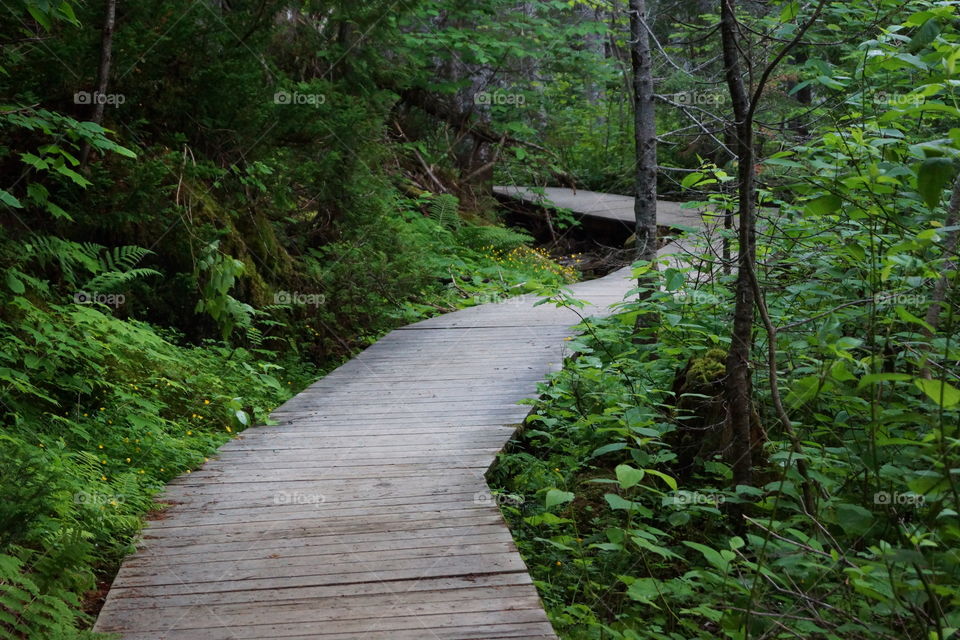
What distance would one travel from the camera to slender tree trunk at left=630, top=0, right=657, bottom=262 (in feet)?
24.2

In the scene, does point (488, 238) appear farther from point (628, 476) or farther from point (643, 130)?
point (628, 476)

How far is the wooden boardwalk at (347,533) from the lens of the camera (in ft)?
11.5

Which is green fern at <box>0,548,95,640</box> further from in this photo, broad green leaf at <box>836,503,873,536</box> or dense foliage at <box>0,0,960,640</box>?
broad green leaf at <box>836,503,873,536</box>

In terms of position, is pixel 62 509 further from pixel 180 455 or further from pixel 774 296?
pixel 774 296

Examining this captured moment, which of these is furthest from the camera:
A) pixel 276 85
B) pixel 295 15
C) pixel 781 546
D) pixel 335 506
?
pixel 295 15

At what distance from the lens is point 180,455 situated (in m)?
5.55

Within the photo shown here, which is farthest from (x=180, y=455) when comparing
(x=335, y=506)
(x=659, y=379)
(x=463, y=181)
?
(x=463, y=181)

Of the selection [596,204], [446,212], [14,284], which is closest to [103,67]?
[14,284]

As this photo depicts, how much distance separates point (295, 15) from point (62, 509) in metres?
9.24

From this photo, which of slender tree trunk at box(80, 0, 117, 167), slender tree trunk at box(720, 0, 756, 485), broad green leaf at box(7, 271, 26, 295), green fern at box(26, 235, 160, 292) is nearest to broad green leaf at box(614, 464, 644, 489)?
slender tree trunk at box(720, 0, 756, 485)

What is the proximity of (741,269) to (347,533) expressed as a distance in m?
2.61

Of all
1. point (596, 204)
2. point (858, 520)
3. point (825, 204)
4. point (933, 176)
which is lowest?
point (596, 204)

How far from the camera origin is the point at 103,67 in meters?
7.23

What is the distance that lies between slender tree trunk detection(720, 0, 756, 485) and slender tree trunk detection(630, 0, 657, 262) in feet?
9.03
